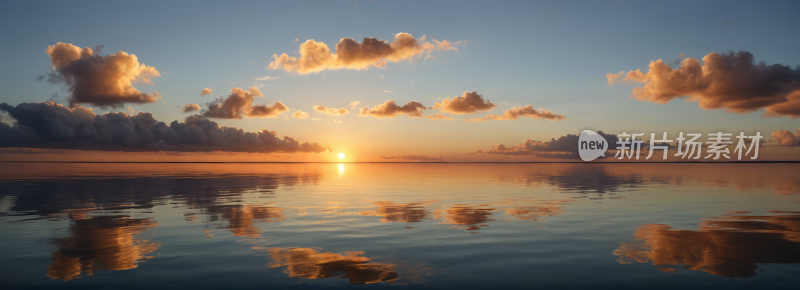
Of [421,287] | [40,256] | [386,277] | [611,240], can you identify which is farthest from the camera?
[611,240]

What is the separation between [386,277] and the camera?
38.9 ft

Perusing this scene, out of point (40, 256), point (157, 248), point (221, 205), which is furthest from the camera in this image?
point (221, 205)

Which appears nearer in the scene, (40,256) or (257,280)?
(257,280)

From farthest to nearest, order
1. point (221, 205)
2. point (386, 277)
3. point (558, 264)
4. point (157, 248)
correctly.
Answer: point (221, 205), point (157, 248), point (558, 264), point (386, 277)

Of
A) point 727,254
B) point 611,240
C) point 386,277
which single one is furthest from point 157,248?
point 727,254

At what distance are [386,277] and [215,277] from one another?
15.8 feet

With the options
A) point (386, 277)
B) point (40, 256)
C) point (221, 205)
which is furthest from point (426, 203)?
point (40, 256)

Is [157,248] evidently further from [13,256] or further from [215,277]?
[215,277]

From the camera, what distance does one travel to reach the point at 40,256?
562 inches

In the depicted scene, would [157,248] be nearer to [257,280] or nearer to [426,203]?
[257,280]

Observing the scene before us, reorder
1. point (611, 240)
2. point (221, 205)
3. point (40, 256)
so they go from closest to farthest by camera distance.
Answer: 1. point (40, 256)
2. point (611, 240)
3. point (221, 205)

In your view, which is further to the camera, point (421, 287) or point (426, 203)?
point (426, 203)

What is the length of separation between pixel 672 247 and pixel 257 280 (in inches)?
582

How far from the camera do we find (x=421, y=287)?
35.8 feet
